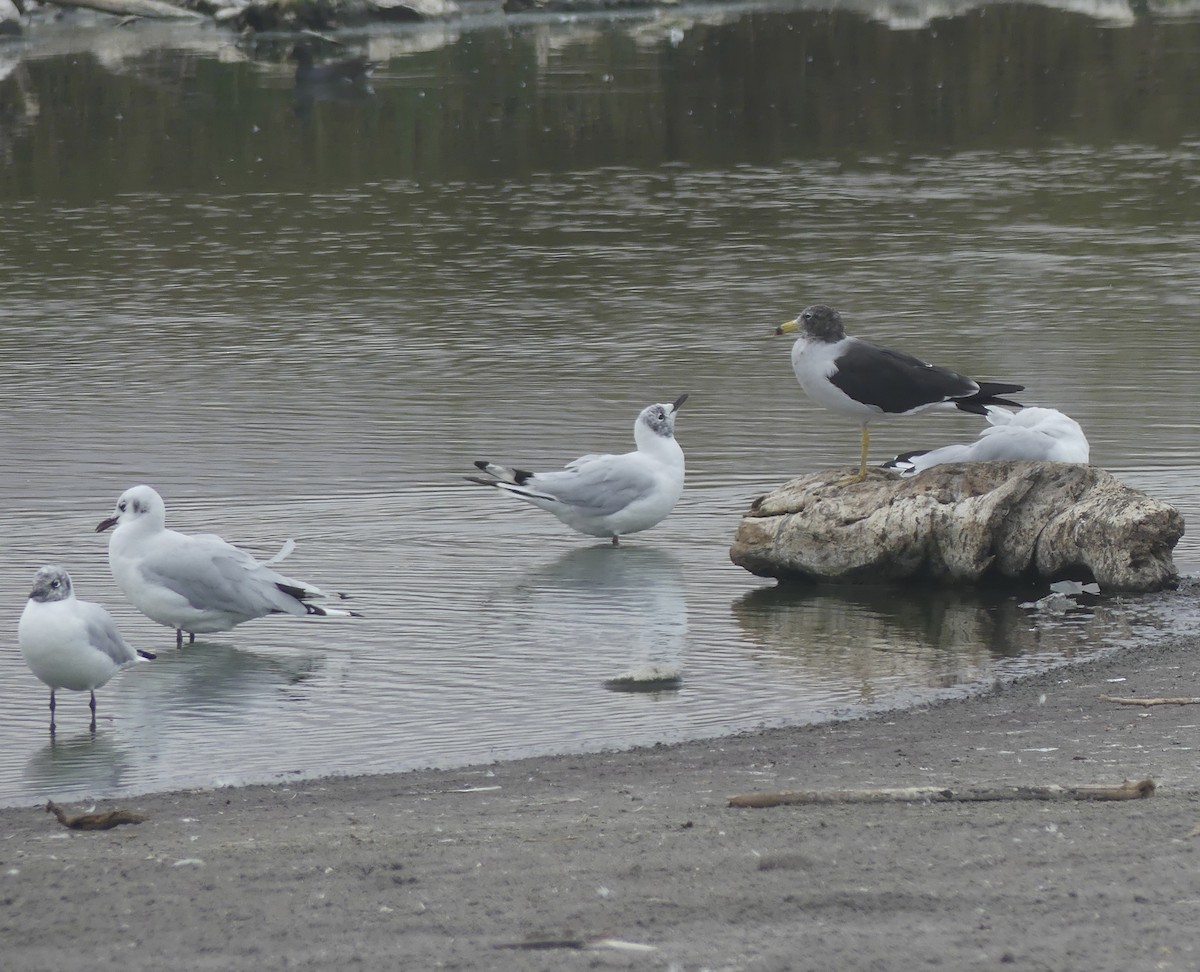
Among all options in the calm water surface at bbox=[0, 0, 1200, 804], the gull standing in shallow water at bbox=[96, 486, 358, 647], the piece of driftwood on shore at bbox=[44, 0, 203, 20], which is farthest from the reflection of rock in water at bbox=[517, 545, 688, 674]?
the piece of driftwood on shore at bbox=[44, 0, 203, 20]

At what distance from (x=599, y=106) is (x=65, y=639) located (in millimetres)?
23155

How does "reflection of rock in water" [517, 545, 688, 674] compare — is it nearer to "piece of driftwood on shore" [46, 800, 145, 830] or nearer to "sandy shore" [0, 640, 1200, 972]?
"sandy shore" [0, 640, 1200, 972]

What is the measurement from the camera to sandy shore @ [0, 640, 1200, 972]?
4.54m

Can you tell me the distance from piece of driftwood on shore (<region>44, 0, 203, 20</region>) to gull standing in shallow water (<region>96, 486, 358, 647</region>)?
38.4m

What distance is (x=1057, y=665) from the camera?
299 inches

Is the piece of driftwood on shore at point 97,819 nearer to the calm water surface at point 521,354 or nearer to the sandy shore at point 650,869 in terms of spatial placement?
the sandy shore at point 650,869

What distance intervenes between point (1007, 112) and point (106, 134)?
41.8 ft

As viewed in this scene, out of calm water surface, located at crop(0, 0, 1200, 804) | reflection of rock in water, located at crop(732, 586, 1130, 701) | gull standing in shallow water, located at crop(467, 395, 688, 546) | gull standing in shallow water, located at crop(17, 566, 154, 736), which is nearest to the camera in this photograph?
gull standing in shallow water, located at crop(17, 566, 154, 736)

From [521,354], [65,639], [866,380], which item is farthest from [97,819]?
[521,354]

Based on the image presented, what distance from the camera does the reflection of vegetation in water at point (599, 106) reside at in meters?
24.9

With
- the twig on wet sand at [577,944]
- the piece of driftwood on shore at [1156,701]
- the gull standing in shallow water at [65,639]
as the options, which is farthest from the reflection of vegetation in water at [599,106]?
the twig on wet sand at [577,944]

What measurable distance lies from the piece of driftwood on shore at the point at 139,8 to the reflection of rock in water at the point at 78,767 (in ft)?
131

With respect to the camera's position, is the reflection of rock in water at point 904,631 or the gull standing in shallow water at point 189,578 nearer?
the reflection of rock in water at point 904,631

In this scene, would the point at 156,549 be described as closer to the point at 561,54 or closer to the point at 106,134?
the point at 106,134
